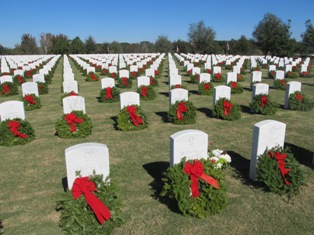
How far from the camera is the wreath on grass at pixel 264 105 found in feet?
36.4

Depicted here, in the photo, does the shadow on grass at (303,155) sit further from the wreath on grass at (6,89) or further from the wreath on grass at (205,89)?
the wreath on grass at (6,89)

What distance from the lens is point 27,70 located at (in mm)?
23141

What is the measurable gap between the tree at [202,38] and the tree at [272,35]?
14418mm

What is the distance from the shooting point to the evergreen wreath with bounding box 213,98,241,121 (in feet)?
34.1

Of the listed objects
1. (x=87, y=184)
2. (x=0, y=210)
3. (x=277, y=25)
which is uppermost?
(x=277, y=25)

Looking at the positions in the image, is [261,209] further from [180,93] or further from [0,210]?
[180,93]

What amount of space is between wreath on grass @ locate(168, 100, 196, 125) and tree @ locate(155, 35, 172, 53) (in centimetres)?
6952

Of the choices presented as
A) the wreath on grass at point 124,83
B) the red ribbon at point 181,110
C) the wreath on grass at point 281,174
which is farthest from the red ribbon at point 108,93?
the wreath on grass at point 281,174

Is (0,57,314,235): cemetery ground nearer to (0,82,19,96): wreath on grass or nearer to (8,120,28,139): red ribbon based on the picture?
(8,120,28,139): red ribbon

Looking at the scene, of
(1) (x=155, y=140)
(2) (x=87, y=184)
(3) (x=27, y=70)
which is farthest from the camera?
(3) (x=27, y=70)

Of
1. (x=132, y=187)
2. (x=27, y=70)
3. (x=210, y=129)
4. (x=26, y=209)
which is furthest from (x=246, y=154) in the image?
(x=27, y=70)

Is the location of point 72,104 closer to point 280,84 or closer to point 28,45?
point 280,84

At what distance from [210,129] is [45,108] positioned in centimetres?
754

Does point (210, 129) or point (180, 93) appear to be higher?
point (180, 93)
